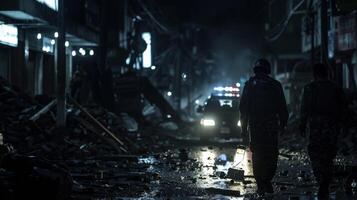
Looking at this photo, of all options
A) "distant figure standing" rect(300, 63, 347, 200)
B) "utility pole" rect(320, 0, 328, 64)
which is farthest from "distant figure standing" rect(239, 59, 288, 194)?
"utility pole" rect(320, 0, 328, 64)

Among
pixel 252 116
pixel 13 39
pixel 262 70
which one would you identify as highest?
pixel 13 39

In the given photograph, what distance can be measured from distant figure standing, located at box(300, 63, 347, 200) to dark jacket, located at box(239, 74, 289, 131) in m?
0.36

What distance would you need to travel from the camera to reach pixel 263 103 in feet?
28.6

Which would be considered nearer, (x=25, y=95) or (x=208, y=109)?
(x=25, y=95)

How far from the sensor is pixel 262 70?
8.92 meters

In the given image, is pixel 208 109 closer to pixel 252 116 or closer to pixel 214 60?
pixel 252 116

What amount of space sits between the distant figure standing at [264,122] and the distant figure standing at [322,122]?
1.29 ft

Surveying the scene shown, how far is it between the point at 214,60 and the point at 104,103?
45.5m

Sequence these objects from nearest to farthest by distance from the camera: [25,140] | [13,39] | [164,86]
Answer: [25,140], [13,39], [164,86]

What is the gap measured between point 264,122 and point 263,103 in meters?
0.30

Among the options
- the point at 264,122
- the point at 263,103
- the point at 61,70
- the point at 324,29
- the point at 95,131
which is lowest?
the point at 95,131

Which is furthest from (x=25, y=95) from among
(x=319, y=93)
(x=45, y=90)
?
(x=319, y=93)

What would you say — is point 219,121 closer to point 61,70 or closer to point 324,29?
point 324,29

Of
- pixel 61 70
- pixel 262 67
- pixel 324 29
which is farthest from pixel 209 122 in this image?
pixel 262 67
